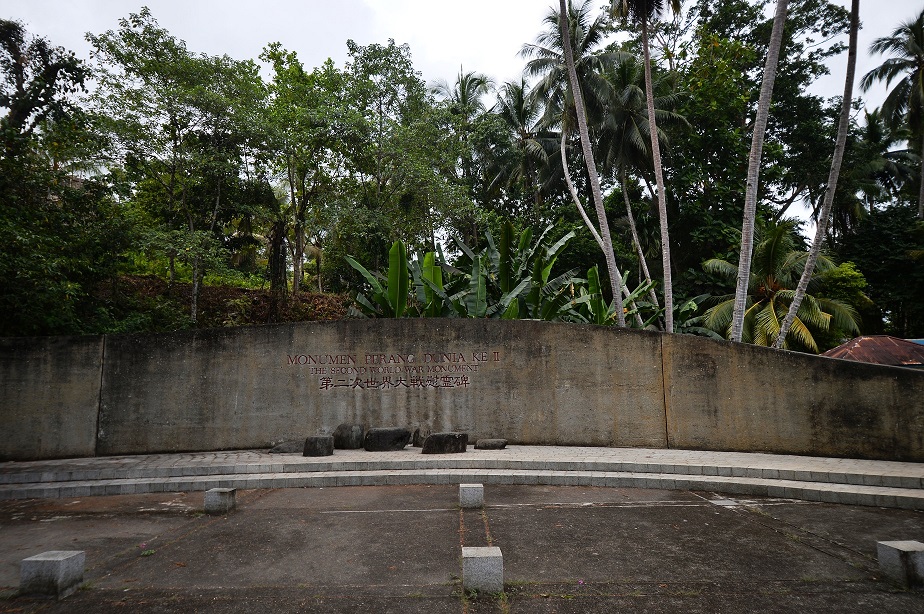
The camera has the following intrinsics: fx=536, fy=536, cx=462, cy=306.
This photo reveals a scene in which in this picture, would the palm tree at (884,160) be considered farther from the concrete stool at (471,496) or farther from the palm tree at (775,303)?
the concrete stool at (471,496)

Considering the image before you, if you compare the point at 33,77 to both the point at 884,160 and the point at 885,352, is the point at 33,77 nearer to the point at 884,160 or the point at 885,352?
the point at 885,352

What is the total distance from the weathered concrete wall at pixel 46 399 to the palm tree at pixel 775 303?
16.7 m

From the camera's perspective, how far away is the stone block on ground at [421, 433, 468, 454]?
8703 millimetres

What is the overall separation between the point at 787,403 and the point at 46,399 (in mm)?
12209

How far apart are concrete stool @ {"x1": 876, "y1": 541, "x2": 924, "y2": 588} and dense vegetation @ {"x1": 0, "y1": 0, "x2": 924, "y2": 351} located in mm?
7523

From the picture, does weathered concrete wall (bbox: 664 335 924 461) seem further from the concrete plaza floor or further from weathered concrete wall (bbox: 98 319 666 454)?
the concrete plaza floor

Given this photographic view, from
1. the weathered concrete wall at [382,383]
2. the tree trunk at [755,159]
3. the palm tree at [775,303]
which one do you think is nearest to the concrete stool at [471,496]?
the weathered concrete wall at [382,383]

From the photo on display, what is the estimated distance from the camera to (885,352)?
11.4 m

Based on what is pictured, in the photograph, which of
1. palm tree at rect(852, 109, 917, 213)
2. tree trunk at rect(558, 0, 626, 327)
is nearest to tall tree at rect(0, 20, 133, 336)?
tree trunk at rect(558, 0, 626, 327)

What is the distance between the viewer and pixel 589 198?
82.9 ft

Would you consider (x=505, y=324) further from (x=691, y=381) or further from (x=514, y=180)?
(x=514, y=180)

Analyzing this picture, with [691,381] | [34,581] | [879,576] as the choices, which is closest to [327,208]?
[691,381]

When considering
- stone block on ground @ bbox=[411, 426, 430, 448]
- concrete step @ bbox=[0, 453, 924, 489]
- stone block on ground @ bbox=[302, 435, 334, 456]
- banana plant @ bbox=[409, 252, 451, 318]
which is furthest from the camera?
banana plant @ bbox=[409, 252, 451, 318]

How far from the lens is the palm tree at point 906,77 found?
84.1 feet
